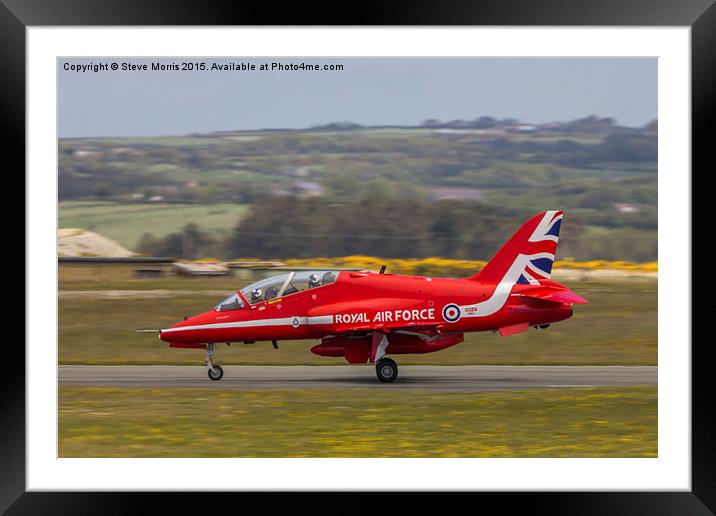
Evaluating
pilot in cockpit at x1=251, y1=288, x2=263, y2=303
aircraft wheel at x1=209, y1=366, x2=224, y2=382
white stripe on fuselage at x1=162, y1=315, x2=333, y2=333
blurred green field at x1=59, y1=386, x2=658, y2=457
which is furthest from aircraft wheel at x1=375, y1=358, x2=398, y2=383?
aircraft wheel at x1=209, y1=366, x2=224, y2=382

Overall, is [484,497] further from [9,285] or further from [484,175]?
[484,175]

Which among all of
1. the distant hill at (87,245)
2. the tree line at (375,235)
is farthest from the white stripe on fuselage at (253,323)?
the tree line at (375,235)

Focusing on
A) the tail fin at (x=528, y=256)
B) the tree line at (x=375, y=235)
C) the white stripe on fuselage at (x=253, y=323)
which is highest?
the tree line at (x=375, y=235)

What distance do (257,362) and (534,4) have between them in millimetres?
18069

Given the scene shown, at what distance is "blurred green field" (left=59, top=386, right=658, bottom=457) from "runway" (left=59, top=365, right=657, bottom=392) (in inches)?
40.7

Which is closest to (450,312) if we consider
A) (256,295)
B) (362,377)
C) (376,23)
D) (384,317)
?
(384,317)

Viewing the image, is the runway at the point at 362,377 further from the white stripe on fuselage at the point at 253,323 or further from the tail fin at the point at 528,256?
the tail fin at the point at 528,256

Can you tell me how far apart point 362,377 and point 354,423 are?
6839mm

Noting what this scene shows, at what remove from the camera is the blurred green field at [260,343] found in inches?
1057

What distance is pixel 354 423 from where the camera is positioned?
51.8 feet

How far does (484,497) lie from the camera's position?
9.09 meters

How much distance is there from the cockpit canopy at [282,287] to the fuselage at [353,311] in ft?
0.25

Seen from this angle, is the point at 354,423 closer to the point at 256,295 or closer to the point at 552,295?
the point at 256,295

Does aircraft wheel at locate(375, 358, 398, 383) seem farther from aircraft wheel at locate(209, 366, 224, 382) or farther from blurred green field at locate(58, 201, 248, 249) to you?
blurred green field at locate(58, 201, 248, 249)
